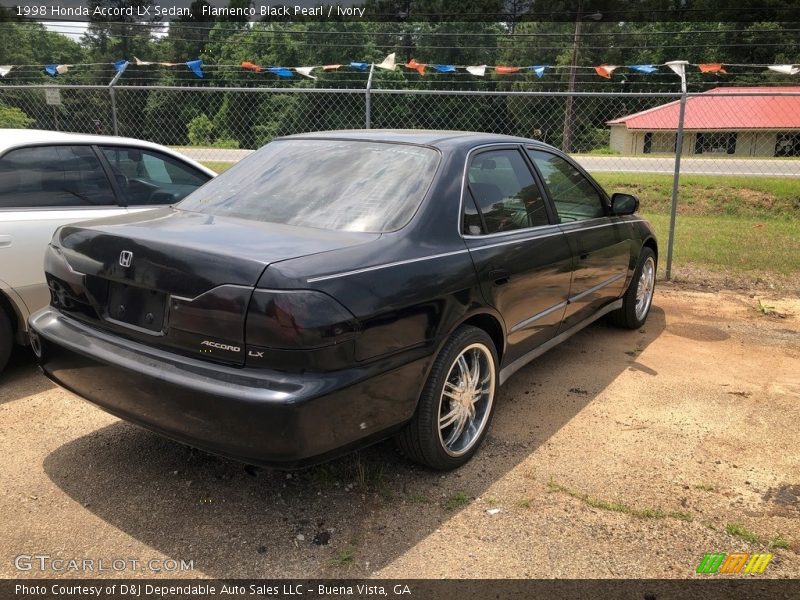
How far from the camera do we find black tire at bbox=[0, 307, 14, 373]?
13.2ft

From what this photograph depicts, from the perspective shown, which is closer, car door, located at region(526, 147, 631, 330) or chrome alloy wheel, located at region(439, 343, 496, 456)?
chrome alloy wheel, located at region(439, 343, 496, 456)

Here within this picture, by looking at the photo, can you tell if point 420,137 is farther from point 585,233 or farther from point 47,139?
point 47,139

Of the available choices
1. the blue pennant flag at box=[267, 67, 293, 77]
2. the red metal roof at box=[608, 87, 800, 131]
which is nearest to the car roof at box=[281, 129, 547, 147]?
the blue pennant flag at box=[267, 67, 293, 77]

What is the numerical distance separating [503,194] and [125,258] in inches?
80.7

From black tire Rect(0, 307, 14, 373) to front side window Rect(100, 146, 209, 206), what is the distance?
1149mm

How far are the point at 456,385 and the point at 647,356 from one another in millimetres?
2498

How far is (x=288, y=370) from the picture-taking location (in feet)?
7.66

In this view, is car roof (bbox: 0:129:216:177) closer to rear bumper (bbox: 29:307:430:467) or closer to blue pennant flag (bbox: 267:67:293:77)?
rear bumper (bbox: 29:307:430:467)

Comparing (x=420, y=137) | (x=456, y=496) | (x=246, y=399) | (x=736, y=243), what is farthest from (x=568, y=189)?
(x=736, y=243)

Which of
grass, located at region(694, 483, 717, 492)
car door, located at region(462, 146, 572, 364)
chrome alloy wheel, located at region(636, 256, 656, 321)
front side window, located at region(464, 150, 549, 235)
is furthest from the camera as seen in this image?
chrome alloy wheel, located at region(636, 256, 656, 321)

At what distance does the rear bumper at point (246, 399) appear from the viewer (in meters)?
2.32

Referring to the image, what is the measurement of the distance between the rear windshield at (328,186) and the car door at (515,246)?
349 mm

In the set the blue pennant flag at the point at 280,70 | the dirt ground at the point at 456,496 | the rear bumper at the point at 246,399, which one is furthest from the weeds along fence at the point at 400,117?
the rear bumper at the point at 246,399

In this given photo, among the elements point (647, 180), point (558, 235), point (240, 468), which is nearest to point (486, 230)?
point (558, 235)
